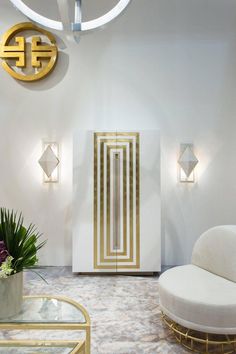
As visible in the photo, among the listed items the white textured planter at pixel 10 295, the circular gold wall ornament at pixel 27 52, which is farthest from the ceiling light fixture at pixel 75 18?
the circular gold wall ornament at pixel 27 52

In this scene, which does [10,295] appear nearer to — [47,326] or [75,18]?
[47,326]

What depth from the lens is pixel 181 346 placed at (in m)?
1.87

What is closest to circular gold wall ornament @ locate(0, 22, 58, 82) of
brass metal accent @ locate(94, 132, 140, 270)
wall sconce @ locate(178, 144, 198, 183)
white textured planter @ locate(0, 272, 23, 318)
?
brass metal accent @ locate(94, 132, 140, 270)

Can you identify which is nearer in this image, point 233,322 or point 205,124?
point 233,322

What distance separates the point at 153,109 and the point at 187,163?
902 millimetres

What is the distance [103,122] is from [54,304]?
8.24 ft

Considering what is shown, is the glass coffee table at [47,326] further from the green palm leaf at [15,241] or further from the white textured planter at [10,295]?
the green palm leaf at [15,241]

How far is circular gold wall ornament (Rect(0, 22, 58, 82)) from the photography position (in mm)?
3504

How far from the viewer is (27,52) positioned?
357 cm

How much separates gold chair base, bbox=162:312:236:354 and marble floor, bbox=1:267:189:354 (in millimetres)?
75

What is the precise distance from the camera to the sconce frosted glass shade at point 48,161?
A: 3.38 m

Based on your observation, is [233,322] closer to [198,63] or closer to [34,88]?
[198,63]

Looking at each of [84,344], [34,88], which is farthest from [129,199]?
[34,88]

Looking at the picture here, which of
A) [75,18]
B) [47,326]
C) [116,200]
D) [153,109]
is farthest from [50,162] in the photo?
[47,326]
